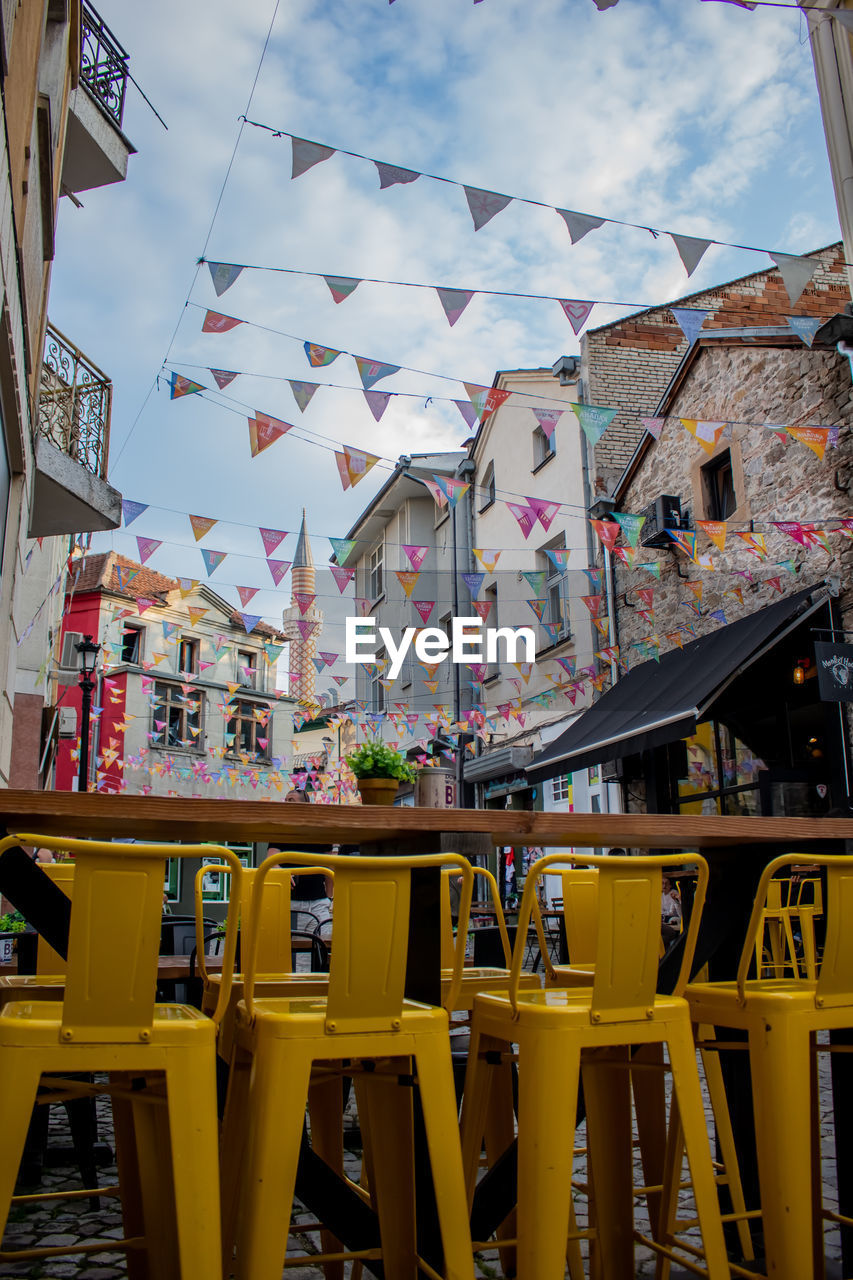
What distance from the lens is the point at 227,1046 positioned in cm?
252

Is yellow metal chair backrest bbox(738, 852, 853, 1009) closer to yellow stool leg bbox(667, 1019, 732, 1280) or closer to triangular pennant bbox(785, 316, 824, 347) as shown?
yellow stool leg bbox(667, 1019, 732, 1280)

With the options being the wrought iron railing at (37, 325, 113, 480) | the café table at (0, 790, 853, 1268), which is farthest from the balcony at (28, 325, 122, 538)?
the café table at (0, 790, 853, 1268)

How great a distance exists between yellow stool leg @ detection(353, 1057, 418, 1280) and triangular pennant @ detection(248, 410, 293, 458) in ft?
23.4

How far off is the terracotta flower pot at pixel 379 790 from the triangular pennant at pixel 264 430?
21.0ft

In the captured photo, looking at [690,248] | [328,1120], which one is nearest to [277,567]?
[690,248]

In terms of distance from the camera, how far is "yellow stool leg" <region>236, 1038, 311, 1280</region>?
5.39 feet

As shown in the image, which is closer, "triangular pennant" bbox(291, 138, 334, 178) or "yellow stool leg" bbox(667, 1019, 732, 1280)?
"yellow stool leg" bbox(667, 1019, 732, 1280)

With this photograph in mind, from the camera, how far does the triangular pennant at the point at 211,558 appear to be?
1081 centimetres

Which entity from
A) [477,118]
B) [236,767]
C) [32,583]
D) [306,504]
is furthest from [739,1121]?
[236,767]

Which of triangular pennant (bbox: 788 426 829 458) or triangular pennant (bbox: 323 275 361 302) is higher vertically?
triangular pennant (bbox: 323 275 361 302)

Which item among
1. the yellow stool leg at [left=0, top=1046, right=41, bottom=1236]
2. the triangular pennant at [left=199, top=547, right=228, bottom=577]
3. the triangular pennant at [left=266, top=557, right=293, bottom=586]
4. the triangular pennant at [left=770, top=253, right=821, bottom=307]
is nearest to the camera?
the yellow stool leg at [left=0, top=1046, right=41, bottom=1236]

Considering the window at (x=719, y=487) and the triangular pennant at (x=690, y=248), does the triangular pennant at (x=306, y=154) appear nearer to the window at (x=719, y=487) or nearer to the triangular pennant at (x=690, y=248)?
the triangular pennant at (x=690, y=248)

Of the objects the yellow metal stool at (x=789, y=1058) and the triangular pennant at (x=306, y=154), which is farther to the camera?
the triangular pennant at (x=306, y=154)

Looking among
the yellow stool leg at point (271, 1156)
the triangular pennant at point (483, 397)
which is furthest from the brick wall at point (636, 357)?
the yellow stool leg at point (271, 1156)
